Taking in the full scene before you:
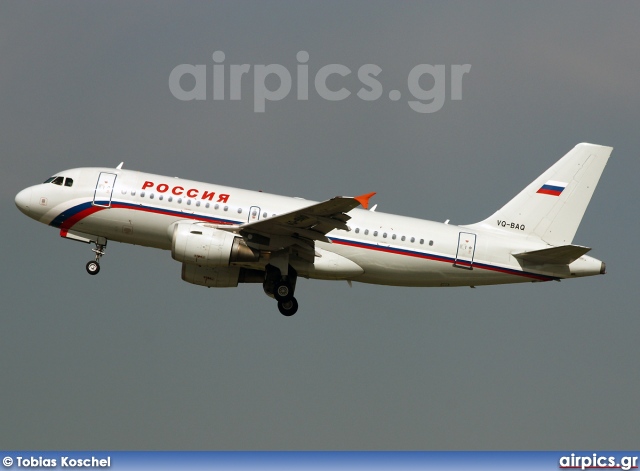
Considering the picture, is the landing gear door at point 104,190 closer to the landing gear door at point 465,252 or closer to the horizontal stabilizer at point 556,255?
the landing gear door at point 465,252

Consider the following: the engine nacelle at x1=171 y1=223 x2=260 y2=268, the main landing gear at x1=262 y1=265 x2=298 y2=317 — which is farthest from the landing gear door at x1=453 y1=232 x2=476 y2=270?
the engine nacelle at x1=171 y1=223 x2=260 y2=268

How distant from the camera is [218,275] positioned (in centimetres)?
4997

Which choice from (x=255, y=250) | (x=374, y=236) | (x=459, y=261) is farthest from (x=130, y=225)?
(x=459, y=261)

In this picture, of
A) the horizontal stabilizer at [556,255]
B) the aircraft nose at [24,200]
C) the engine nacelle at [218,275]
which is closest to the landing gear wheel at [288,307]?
the engine nacelle at [218,275]

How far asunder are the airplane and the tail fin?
0.65m

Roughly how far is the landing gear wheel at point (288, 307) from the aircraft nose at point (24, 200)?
1069 centimetres

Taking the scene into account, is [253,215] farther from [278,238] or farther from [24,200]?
[24,200]

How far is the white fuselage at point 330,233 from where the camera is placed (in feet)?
158

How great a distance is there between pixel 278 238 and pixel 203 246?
2.94 metres

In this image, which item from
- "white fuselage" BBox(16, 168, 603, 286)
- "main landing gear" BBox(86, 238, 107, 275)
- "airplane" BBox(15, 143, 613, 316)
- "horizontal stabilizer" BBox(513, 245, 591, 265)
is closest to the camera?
"horizontal stabilizer" BBox(513, 245, 591, 265)

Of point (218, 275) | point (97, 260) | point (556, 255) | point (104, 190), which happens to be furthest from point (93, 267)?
point (556, 255)

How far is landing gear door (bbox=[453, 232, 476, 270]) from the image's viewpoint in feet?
160

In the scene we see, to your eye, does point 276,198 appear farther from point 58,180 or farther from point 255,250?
point 58,180

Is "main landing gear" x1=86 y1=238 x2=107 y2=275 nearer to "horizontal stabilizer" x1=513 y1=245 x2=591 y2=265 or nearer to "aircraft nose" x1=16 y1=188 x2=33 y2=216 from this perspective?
"aircraft nose" x1=16 y1=188 x2=33 y2=216
